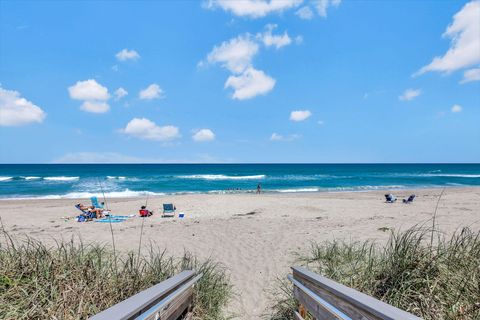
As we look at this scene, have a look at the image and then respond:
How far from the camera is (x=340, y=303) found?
6.40ft

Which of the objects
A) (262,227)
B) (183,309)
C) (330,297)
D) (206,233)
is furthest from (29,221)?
(330,297)

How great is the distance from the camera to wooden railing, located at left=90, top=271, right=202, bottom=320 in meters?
1.57

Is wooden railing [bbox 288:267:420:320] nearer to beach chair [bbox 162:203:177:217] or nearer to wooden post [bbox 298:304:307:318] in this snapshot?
wooden post [bbox 298:304:307:318]

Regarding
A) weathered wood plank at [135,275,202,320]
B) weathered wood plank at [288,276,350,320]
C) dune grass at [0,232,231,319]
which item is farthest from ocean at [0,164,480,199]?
weathered wood plank at [288,276,350,320]

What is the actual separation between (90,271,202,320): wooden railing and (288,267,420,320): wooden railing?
3.58ft

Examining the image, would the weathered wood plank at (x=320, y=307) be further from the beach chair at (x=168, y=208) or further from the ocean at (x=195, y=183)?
the beach chair at (x=168, y=208)

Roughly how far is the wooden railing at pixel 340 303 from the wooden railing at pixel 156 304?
1.09m

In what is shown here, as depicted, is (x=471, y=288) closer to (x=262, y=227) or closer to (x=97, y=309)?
(x=97, y=309)

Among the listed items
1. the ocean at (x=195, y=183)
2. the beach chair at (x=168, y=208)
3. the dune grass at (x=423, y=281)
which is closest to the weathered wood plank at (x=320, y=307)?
the dune grass at (x=423, y=281)

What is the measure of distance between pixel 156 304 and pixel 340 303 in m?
1.24

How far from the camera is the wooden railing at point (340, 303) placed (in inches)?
58.3

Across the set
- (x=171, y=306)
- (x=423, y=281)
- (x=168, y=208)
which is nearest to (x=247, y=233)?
(x=168, y=208)

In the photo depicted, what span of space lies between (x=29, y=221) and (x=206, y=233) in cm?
851

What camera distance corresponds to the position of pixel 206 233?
9258mm
